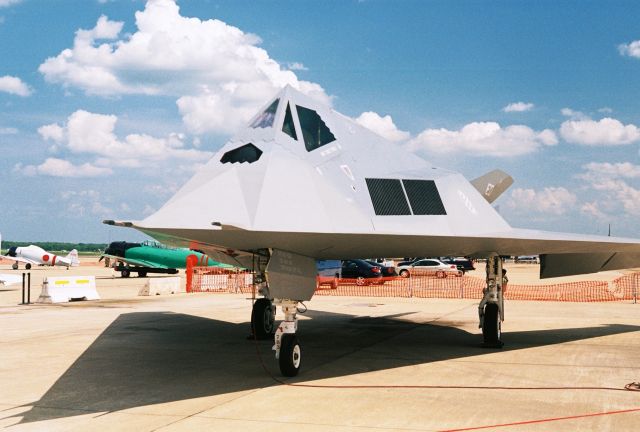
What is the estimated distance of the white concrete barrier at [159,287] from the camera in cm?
2903

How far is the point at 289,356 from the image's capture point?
29.1ft

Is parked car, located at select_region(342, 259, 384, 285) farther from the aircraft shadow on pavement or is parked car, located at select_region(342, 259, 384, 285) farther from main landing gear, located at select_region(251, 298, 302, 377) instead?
main landing gear, located at select_region(251, 298, 302, 377)

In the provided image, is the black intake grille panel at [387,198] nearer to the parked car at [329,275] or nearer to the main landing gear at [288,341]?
the main landing gear at [288,341]

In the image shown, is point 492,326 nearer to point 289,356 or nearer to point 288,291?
point 289,356

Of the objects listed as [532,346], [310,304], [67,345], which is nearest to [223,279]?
[310,304]

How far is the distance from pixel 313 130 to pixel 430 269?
3949cm

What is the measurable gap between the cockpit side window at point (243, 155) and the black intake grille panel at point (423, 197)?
10.1 feet

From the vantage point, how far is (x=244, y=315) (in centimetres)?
1953

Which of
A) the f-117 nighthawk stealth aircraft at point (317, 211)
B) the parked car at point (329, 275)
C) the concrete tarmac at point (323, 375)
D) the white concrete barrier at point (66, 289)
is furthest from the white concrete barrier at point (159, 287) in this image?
the f-117 nighthawk stealth aircraft at point (317, 211)

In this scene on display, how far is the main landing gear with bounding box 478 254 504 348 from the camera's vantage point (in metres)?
12.4

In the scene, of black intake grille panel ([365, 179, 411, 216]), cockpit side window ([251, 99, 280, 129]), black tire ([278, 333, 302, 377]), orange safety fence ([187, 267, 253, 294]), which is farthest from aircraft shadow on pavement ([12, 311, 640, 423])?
orange safety fence ([187, 267, 253, 294])

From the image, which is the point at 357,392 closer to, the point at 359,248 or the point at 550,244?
the point at 359,248

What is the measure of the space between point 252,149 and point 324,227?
1.77 m

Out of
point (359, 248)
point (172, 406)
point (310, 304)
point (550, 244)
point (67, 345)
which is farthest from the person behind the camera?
point (310, 304)
